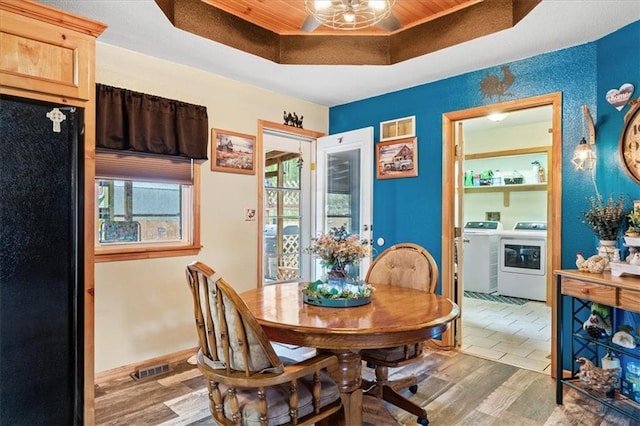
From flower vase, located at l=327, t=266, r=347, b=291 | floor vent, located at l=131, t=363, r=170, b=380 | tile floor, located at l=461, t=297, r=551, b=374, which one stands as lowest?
tile floor, located at l=461, t=297, r=551, b=374

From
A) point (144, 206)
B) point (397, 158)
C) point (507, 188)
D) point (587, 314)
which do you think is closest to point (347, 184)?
point (397, 158)

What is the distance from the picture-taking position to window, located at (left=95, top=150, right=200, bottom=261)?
276 cm

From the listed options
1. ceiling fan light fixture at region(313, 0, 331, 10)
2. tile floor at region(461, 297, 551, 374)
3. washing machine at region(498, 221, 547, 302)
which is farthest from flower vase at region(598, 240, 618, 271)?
washing machine at region(498, 221, 547, 302)

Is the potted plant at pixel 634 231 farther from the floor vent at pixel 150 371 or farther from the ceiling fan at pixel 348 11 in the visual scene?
the floor vent at pixel 150 371

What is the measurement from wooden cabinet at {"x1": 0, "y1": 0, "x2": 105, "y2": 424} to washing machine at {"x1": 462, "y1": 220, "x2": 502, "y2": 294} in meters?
5.01

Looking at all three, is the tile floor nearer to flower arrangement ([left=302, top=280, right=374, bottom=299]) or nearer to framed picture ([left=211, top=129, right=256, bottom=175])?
flower arrangement ([left=302, top=280, right=374, bottom=299])

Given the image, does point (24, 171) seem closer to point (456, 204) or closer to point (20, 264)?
point (20, 264)

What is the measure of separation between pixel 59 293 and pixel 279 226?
7.86ft

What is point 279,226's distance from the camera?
4059mm

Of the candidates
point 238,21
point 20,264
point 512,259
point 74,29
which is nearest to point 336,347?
point 20,264

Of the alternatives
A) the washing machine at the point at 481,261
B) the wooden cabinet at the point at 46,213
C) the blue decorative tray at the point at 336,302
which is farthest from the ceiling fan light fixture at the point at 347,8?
the washing machine at the point at 481,261

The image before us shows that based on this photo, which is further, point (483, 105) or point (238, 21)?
point (483, 105)

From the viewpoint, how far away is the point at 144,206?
3.01 meters

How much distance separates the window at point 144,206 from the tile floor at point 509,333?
2.72 meters
